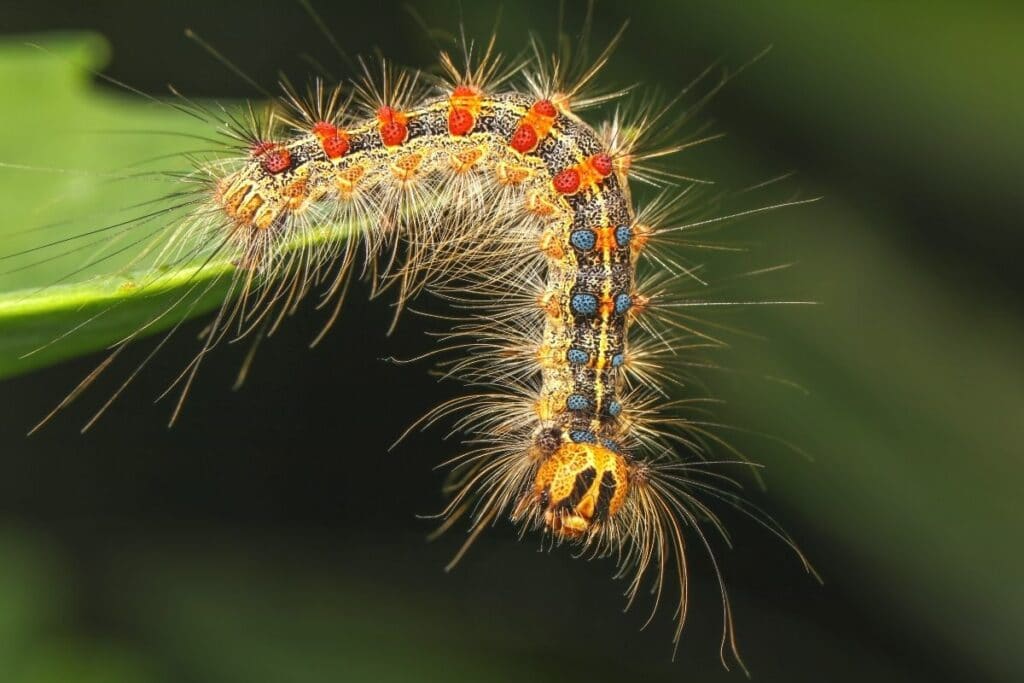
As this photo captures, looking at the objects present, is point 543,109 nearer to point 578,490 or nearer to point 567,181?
point 567,181

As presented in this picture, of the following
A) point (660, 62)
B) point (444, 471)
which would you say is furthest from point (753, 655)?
point (660, 62)

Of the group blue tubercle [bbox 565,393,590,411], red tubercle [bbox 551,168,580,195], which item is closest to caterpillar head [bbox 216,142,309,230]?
red tubercle [bbox 551,168,580,195]

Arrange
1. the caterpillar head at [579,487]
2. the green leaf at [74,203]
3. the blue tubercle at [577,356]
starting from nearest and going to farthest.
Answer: the green leaf at [74,203]
the caterpillar head at [579,487]
the blue tubercle at [577,356]

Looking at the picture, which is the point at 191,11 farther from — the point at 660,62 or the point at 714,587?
the point at 714,587

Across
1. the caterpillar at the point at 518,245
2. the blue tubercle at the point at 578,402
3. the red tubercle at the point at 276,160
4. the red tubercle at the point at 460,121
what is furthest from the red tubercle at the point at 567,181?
the red tubercle at the point at 276,160

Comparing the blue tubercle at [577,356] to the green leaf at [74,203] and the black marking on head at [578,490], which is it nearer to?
the black marking on head at [578,490]

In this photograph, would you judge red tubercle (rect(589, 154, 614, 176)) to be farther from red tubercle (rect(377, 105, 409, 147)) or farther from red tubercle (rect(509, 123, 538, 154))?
red tubercle (rect(377, 105, 409, 147))
